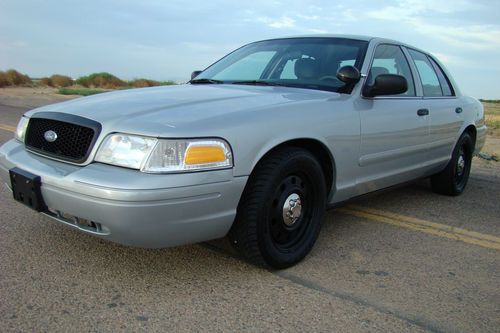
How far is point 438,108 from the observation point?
4672 mm

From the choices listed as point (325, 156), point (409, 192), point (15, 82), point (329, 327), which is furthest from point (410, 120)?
point (15, 82)

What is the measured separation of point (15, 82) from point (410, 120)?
4122 cm

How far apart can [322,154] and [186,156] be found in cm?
119

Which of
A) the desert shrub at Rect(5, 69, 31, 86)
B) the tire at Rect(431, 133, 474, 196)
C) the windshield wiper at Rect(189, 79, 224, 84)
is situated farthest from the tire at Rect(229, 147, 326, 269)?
the desert shrub at Rect(5, 69, 31, 86)

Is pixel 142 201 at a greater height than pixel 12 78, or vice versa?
pixel 142 201

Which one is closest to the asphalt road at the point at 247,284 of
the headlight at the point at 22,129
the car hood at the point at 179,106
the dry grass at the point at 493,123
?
the headlight at the point at 22,129

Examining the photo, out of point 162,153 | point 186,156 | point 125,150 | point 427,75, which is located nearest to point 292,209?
point 186,156

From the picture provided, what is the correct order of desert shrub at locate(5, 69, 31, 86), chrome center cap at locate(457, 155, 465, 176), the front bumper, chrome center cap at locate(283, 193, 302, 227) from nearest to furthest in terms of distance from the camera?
the front bumper → chrome center cap at locate(283, 193, 302, 227) → chrome center cap at locate(457, 155, 465, 176) → desert shrub at locate(5, 69, 31, 86)

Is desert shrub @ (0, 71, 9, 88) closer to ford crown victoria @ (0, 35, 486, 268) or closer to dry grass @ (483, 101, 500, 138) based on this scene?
dry grass @ (483, 101, 500, 138)

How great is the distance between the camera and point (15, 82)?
39531mm

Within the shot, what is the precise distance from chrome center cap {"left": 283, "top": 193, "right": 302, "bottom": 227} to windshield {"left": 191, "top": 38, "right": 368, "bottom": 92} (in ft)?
3.22

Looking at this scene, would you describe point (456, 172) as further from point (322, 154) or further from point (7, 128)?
point (7, 128)

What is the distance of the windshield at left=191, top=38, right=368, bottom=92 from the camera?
386cm

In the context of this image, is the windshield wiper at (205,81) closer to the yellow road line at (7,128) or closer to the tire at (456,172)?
the tire at (456,172)
